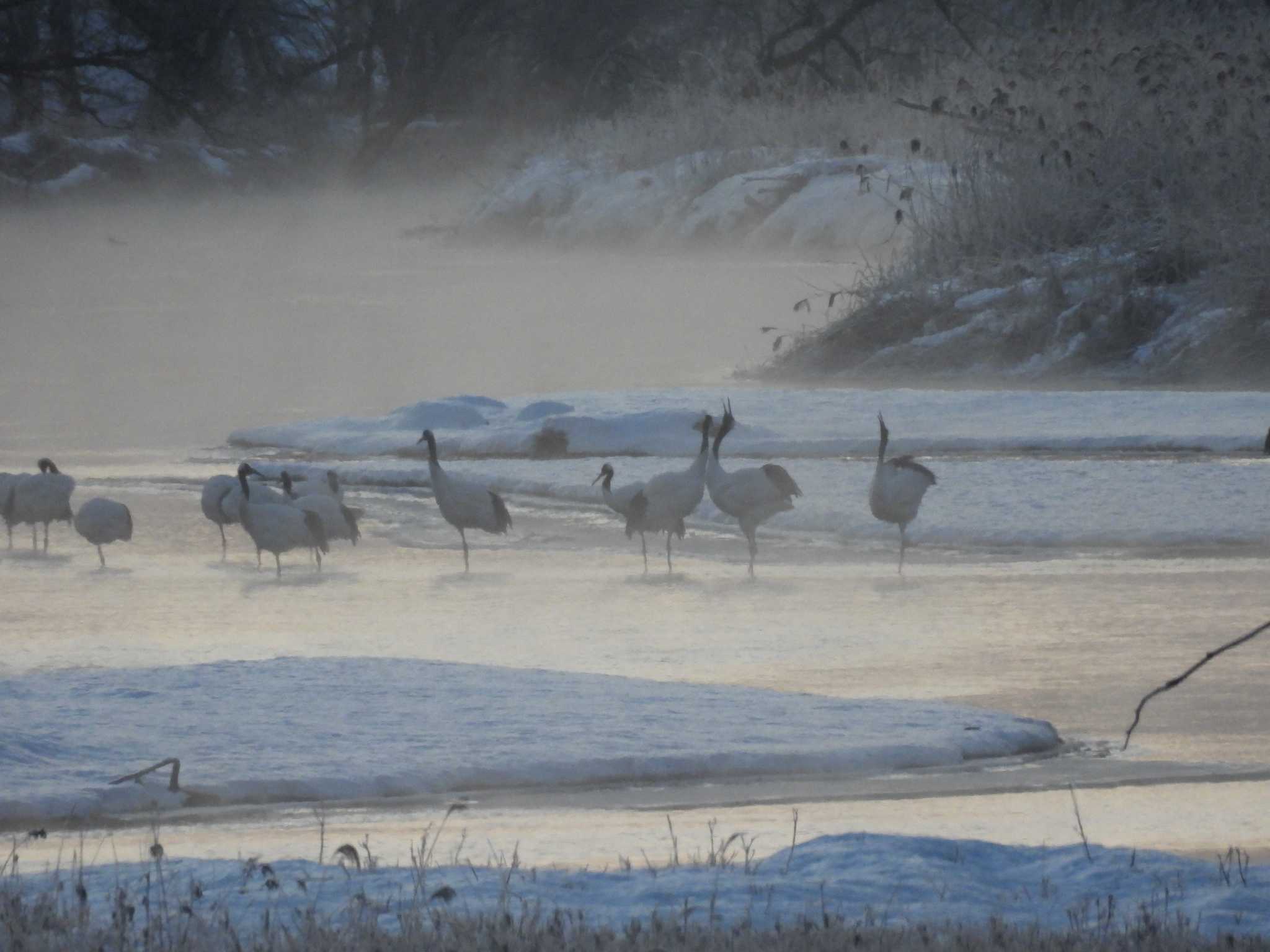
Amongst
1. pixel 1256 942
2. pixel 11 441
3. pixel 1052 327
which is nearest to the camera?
pixel 1256 942

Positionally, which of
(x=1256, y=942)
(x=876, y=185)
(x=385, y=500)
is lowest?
(x=1256, y=942)

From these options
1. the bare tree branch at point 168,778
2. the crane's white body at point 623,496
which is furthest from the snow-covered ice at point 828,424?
the bare tree branch at point 168,778

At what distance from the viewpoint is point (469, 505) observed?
1327 centimetres

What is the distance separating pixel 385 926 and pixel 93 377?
69.4ft

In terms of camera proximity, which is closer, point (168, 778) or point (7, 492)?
point (168, 778)

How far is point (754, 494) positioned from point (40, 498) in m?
4.50

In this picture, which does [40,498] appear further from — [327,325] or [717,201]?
[717,201]

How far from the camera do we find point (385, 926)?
197 inches

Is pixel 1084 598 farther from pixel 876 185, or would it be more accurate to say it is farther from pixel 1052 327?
pixel 876 185

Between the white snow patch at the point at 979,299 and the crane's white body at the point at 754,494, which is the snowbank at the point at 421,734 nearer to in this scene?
Result: the crane's white body at the point at 754,494

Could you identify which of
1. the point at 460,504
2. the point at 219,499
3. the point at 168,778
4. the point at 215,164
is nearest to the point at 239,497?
the point at 219,499

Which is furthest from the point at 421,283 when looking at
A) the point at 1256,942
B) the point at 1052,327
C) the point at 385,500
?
the point at 1256,942

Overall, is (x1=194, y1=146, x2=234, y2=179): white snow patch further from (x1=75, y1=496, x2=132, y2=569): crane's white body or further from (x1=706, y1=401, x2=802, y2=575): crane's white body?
(x1=706, y1=401, x2=802, y2=575): crane's white body

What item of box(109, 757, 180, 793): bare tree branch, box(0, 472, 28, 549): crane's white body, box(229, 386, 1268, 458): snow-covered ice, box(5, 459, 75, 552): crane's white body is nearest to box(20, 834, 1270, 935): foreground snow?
box(109, 757, 180, 793): bare tree branch
